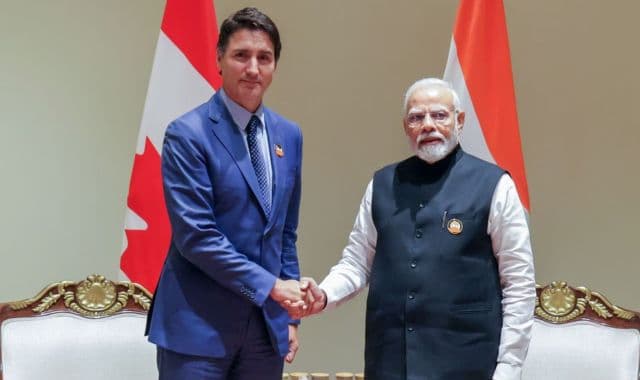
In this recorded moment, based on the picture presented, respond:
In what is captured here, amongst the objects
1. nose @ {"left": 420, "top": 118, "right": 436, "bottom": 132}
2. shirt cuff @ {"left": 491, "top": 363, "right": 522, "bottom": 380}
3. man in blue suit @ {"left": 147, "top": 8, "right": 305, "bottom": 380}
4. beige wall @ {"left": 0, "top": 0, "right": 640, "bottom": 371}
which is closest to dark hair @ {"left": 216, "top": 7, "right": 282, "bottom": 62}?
man in blue suit @ {"left": 147, "top": 8, "right": 305, "bottom": 380}

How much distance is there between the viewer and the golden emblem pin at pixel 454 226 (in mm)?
1910

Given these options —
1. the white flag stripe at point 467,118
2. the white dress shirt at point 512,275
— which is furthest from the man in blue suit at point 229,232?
the white flag stripe at point 467,118

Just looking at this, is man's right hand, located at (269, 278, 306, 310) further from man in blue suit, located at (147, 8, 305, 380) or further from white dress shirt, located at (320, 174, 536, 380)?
white dress shirt, located at (320, 174, 536, 380)

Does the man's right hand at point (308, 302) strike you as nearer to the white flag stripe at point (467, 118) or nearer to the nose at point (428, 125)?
the nose at point (428, 125)

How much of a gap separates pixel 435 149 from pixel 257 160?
45 centimetres

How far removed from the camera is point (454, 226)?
1.92 meters

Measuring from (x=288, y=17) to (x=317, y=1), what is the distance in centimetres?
15

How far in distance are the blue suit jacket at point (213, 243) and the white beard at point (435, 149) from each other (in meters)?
0.38

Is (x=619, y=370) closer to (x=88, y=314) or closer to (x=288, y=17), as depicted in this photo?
→ (x=88, y=314)

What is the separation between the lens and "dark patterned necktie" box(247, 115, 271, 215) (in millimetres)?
1812

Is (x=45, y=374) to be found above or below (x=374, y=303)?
below

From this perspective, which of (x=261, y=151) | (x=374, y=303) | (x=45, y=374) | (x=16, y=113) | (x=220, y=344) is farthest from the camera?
(x=16, y=113)

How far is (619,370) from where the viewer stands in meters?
2.36

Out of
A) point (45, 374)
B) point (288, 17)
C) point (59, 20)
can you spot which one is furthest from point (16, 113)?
point (45, 374)
